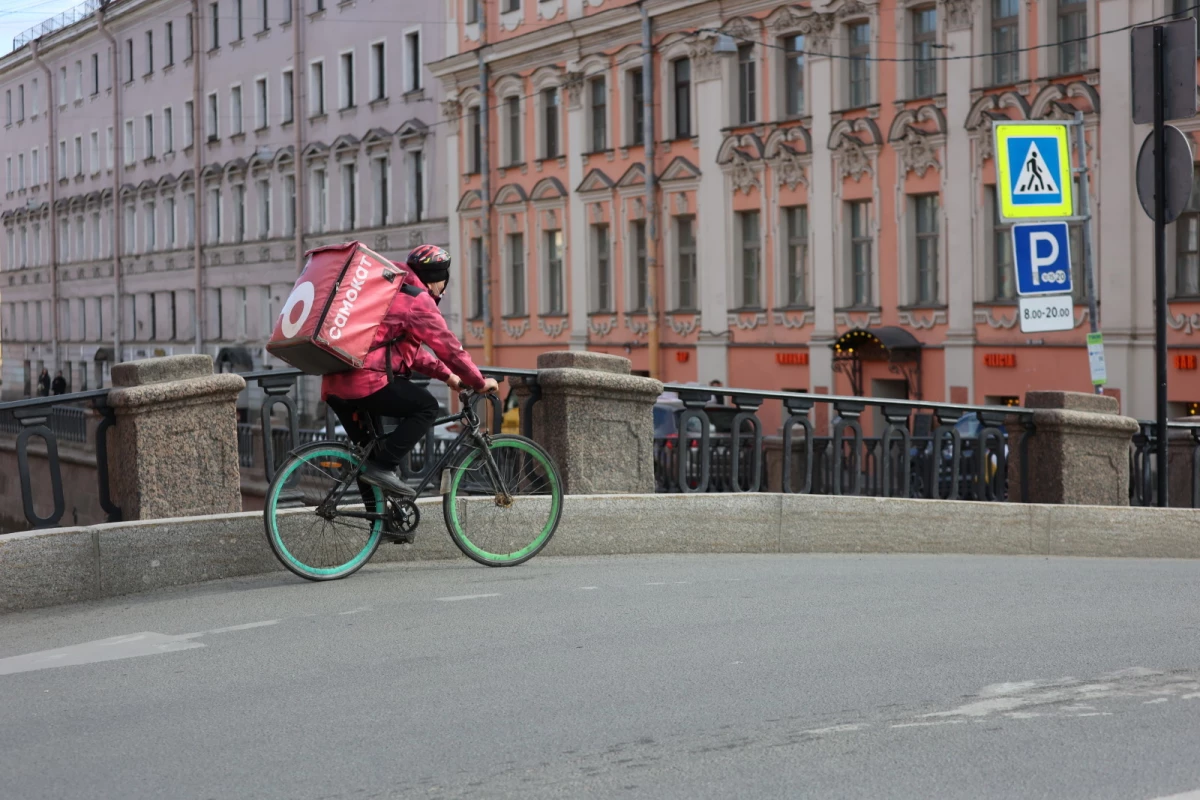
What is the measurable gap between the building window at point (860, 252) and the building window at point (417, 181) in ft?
55.2

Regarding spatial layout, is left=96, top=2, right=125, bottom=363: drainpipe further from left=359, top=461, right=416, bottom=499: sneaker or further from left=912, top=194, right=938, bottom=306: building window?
left=359, top=461, right=416, bottom=499: sneaker

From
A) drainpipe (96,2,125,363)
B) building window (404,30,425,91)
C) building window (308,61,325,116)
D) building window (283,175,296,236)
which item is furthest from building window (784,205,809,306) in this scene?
drainpipe (96,2,125,363)

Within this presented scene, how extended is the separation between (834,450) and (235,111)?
49.2 meters

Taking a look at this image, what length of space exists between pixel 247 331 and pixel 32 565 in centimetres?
4968

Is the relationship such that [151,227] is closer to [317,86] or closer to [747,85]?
[317,86]

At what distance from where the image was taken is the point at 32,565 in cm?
820

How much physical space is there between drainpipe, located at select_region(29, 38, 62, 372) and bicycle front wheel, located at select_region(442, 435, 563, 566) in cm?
6854

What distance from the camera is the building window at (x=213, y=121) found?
60.2m

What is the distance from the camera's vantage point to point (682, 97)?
39219 mm

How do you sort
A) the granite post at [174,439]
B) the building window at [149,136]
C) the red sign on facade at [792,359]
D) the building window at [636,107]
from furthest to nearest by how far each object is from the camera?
1. the building window at [149,136]
2. the building window at [636,107]
3. the red sign on facade at [792,359]
4. the granite post at [174,439]

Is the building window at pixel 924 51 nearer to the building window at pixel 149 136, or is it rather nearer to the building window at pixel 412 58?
the building window at pixel 412 58

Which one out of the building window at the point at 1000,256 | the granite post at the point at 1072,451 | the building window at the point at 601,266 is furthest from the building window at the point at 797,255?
the granite post at the point at 1072,451

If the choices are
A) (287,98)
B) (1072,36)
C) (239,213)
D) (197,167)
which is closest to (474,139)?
(287,98)

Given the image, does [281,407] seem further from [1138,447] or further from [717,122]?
[717,122]
